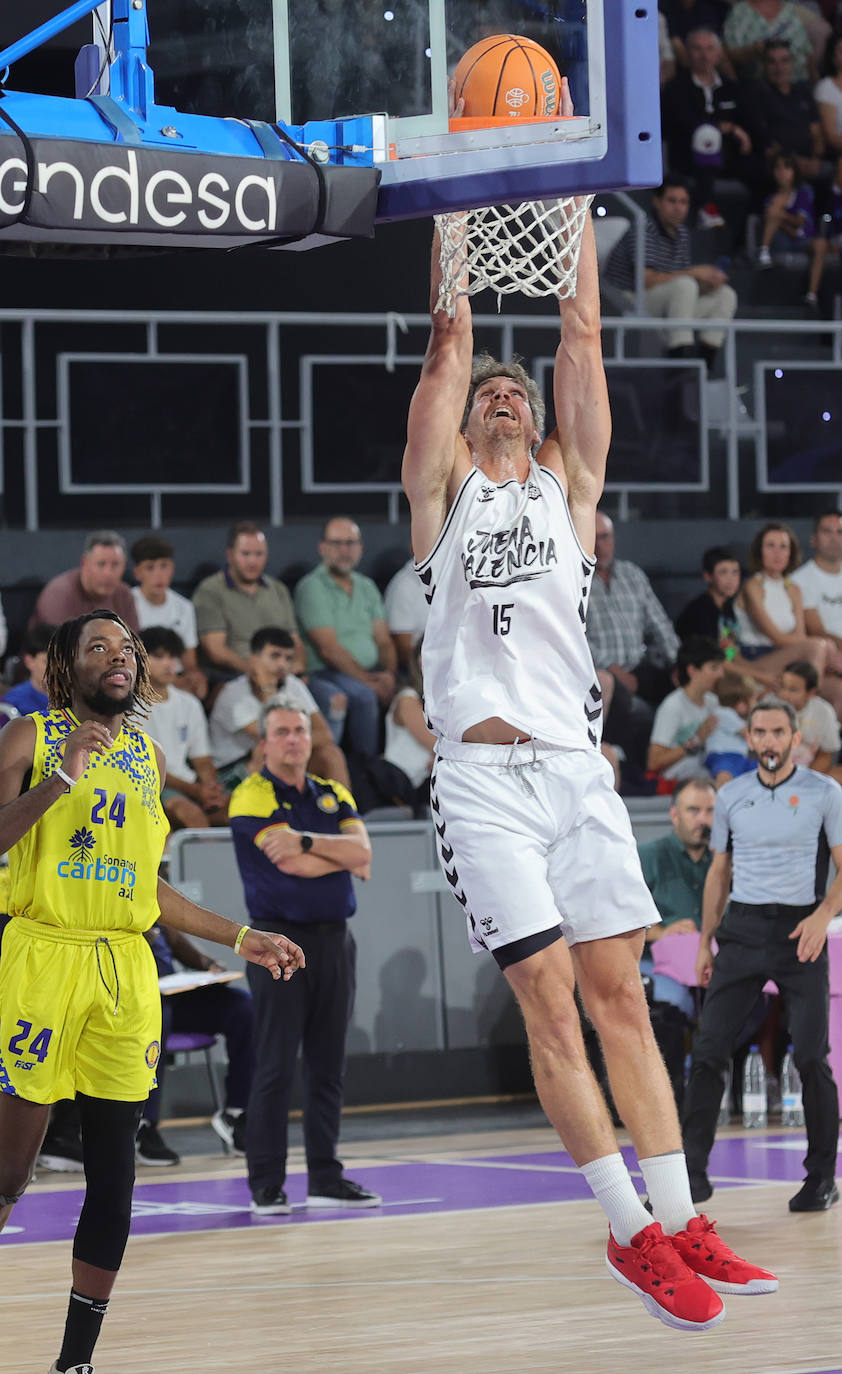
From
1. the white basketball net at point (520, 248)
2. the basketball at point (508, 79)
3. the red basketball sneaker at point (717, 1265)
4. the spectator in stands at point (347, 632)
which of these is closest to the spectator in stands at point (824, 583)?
the spectator in stands at point (347, 632)

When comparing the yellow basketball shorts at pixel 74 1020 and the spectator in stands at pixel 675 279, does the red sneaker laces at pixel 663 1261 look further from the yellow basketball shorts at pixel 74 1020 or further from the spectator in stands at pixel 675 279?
the spectator in stands at pixel 675 279

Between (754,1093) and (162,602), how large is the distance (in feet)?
15.5

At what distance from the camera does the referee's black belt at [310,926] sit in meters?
9.53

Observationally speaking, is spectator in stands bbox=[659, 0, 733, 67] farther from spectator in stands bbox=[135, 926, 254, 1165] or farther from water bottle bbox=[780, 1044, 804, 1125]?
spectator in stands bbox=[135, 926, 254, 1165]

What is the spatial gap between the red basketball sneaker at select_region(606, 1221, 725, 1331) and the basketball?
3269 millimetres

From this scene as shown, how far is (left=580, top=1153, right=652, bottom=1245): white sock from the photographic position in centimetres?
Answer: 534

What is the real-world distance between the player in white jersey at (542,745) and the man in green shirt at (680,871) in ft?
20.2

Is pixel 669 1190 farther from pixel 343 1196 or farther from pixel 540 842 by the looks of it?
pixel 343 1196

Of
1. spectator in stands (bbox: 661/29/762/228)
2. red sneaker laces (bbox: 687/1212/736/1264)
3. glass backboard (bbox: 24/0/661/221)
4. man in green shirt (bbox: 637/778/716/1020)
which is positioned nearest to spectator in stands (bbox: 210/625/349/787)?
man in green shirt (bbox: 637/778/716/1020)

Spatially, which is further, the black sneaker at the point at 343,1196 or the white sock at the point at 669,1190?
the black sneaker at the point at 343,1196

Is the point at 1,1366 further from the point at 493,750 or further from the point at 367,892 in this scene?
the point at 367,892

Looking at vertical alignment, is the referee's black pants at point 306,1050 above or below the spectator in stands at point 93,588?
below

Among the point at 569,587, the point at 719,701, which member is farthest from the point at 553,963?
the point at 719,701

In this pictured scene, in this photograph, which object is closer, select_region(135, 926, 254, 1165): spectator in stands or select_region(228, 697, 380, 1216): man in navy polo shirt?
select_region(228, 697, 380, 1216): man in navy polo shirt
